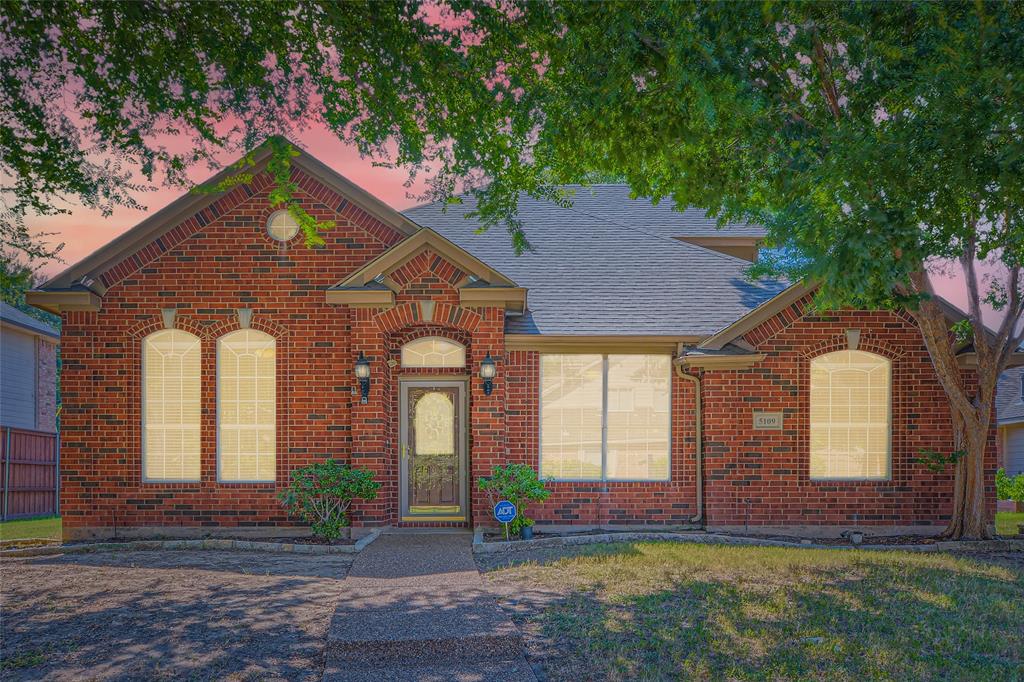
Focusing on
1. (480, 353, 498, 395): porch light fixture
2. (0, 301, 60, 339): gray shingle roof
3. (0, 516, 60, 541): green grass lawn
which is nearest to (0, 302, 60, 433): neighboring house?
(0, 301, 60, 339): gray shingle roof

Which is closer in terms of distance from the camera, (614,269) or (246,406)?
(246,406)

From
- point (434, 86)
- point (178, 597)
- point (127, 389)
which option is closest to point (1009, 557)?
point (434, 86)

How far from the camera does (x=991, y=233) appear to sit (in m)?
8.82

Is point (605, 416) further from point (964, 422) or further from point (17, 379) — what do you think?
point (17, 379)

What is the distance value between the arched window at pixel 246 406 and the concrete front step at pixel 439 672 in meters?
7.22

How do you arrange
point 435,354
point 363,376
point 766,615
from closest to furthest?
point 766,615 → point 363,376 → point 435,354

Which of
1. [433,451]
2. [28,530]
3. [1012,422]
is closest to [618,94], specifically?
[433,451]

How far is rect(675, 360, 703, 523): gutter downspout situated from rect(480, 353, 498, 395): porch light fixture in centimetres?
295

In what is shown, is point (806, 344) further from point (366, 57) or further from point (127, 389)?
point (127, 389)

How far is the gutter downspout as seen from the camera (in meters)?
13.6

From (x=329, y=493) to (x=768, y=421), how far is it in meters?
6.70

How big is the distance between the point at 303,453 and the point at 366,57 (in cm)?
698

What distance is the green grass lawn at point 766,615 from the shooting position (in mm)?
6383

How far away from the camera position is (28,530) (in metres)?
16.4
